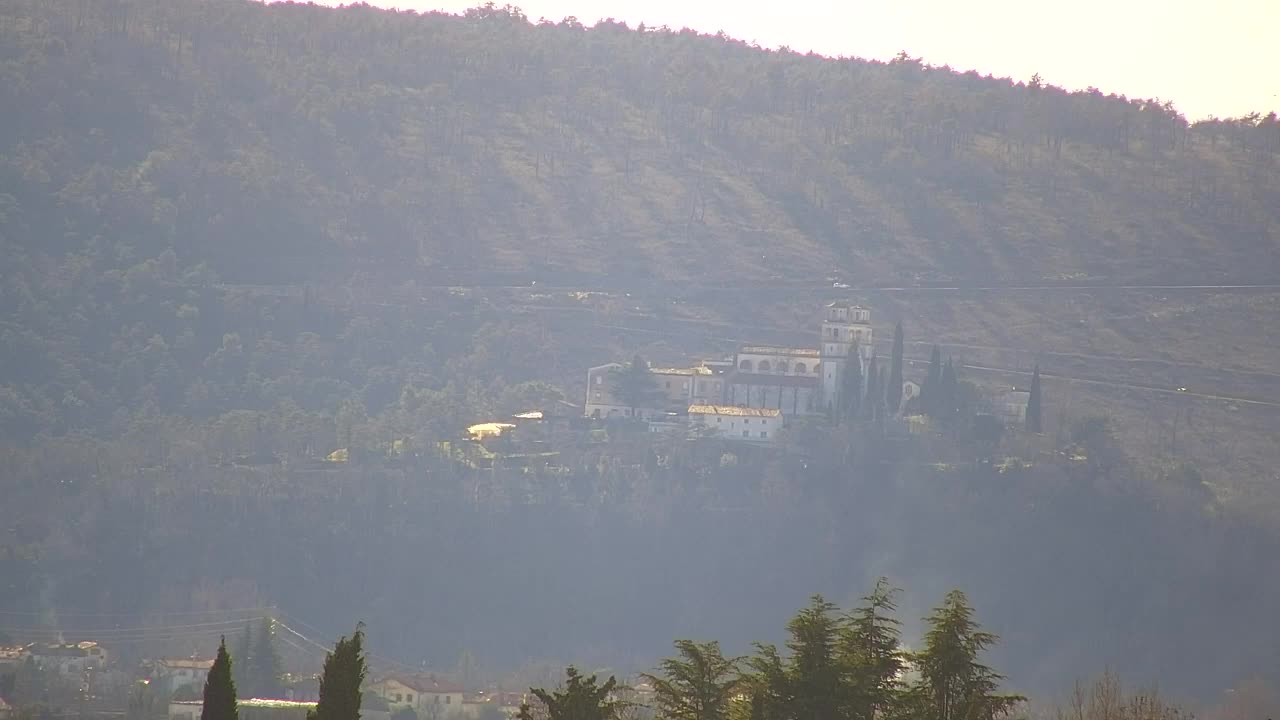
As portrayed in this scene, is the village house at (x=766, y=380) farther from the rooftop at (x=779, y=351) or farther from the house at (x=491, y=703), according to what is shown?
the house at (x=491, y=703)

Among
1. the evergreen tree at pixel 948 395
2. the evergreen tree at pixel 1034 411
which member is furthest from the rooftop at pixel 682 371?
the evergreen tree at pixel 1034 411

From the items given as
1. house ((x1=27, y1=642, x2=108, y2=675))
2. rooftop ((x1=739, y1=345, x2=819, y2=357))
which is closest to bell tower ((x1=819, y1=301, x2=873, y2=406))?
rooftop ((x1=739, y1=345, x2=819, y2=357))

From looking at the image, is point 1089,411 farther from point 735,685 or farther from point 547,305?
point 735,685

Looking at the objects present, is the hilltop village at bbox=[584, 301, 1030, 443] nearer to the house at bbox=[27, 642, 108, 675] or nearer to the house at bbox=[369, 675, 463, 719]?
the house at bbox=[369, 675, 463, 719]

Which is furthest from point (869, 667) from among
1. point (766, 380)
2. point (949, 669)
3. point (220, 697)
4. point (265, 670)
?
point (766, 380)

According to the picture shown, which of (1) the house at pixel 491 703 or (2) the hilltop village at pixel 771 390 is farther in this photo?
(2) the hilltop village at pixel 771 390

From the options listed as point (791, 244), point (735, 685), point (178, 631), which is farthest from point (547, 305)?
point (735, 685)
